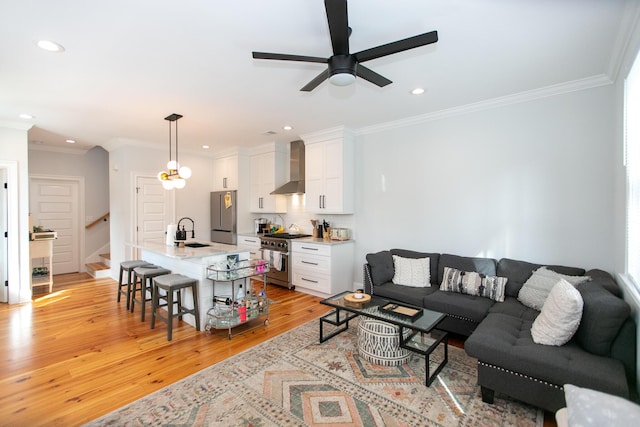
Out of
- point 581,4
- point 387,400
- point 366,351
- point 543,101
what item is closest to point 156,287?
point 366,351

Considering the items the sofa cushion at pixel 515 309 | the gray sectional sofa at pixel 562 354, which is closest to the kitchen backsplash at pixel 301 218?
the sofa cushion at pixel 515 309

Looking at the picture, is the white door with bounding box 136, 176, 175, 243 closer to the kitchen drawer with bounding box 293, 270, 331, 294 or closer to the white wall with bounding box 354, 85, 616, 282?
the kitchen drawer with bounding box 293, 270, 331, 294

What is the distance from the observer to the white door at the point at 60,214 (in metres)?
6.26

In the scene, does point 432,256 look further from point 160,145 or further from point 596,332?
point 160,145

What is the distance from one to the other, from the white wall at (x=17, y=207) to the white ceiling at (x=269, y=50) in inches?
14.2

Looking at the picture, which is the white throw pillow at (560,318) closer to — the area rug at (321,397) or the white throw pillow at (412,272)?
the area rug at (321,397)

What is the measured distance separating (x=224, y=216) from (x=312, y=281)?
2714mm

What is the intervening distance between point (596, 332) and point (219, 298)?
11.5 feet

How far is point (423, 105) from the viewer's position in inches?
152

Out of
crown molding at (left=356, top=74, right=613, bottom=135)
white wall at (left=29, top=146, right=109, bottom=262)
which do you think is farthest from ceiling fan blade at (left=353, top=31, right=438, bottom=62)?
white wall at (left=29, top=146, right=109, bottom=262)

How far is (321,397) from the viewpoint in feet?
7.61

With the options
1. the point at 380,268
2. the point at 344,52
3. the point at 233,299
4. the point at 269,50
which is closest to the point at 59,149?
the point at 233,299

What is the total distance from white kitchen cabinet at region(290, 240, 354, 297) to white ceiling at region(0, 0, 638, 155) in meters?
2.04

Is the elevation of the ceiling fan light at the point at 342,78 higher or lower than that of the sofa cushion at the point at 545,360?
higher
